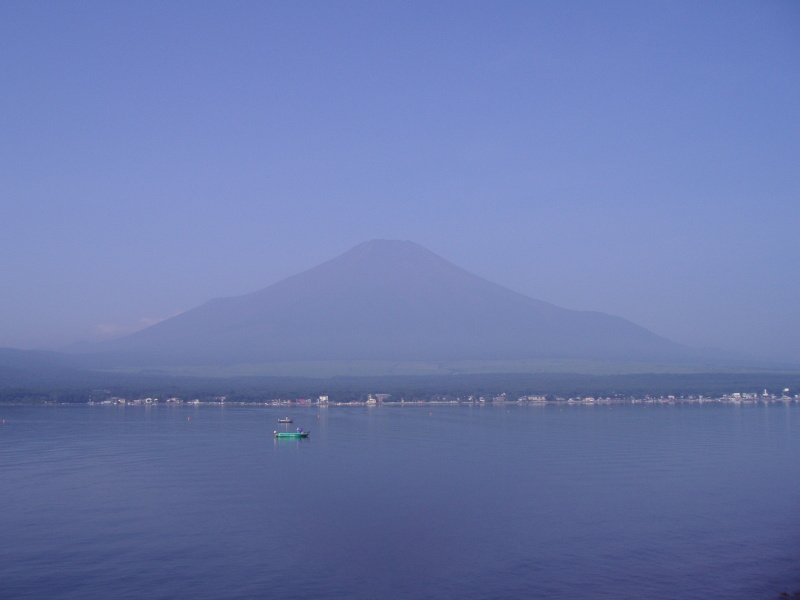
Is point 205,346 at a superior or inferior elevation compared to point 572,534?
superior

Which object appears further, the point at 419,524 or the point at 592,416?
the point at 592,416

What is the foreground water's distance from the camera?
9.22 m

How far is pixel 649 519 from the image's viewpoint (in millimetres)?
12352

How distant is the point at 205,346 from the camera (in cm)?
8688

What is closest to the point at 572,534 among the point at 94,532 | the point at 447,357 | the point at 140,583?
the point at 140,583

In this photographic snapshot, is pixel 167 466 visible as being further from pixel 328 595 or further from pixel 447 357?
pixel 447 357

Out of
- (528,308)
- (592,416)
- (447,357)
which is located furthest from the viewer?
(528,308)

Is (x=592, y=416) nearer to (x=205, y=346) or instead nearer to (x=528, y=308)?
(x=205, y=346)

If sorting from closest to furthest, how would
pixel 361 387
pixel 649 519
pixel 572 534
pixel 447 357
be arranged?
pixel 572 534
pixel 649 519
pixel 361 387
pixel 447 357

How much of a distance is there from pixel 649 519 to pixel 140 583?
8.03 m

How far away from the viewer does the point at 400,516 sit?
12.6 meters

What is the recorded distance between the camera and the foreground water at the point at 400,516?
Result: 9219 mm

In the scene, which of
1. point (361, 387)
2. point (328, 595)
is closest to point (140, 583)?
point (328, 595)

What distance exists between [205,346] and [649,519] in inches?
3121
